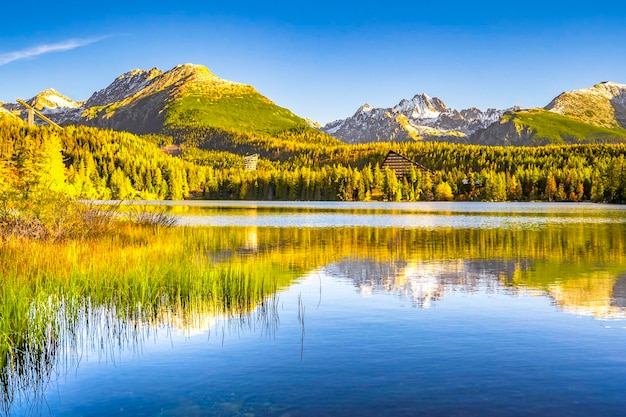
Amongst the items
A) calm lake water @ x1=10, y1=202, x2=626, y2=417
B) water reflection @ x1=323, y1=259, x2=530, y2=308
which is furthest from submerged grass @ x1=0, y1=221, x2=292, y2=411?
water reflection @ x1=323, y1=259, x2=530, y2=308

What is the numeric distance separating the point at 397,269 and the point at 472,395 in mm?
20504

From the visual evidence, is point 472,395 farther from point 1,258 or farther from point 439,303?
point 1,258

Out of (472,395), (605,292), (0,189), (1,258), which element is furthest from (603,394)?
(0,189)

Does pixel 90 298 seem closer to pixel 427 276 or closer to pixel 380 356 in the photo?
pixel 380 356

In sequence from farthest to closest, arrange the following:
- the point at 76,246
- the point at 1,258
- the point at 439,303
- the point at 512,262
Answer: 1. the point at 512,262
2. the point at 76,246
3. the point at 1,258
4. the point at 439,303

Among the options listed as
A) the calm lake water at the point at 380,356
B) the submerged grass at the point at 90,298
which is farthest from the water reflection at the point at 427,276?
the submerged grass at the point at 90,298

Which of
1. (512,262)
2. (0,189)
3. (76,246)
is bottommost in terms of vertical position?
(512,262)

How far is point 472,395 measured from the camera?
12547mm

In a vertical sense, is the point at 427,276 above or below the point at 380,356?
below

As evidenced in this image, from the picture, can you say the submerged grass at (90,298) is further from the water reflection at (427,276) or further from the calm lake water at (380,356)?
the water reflection at (427,276)

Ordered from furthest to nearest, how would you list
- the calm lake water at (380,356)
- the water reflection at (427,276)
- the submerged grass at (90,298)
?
the water reflection at (427,276), the submerged grass at (90,298), the calm lake water at (380,356)

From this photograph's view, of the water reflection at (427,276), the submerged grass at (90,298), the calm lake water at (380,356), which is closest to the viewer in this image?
the calm lake water at (380,356)

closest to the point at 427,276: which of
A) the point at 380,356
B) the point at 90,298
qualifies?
the point at 380,356

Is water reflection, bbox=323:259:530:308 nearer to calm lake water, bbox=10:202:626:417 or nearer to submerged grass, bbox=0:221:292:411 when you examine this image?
calm lake water, bbox=10:202:626:417
